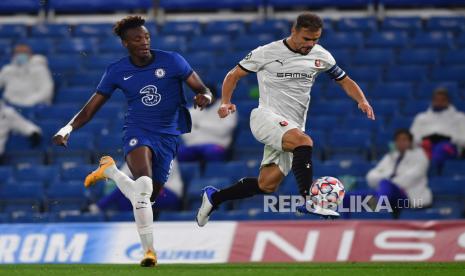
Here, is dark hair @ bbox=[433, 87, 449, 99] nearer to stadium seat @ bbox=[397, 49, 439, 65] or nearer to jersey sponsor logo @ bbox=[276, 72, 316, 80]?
stadium seat @ bbox=[397, 49, 439, 65]

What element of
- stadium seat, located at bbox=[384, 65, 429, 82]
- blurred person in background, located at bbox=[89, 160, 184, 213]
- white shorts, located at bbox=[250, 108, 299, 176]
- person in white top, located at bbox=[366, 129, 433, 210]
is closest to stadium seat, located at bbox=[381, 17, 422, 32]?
stadium seat, located at bbox=[384, 65, 429, 82]

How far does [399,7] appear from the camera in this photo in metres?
17.9

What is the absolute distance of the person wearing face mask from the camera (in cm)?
1356

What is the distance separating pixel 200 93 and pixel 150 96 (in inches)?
19.3

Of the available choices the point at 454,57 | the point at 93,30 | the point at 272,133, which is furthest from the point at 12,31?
the point at 272,133

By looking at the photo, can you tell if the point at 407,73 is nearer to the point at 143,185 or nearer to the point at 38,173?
the point at 38,173

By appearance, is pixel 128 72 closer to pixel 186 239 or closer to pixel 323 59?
pixel 323 59

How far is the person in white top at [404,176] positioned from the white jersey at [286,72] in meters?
3.11

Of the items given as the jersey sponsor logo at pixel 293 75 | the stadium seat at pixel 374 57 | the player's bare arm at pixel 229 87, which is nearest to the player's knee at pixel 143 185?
the player's bare arm at pixel 229 87

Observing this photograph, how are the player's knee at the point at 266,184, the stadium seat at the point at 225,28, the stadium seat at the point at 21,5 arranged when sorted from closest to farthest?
the player's knee at the point at 266,184 < the stadium seat at the point at 225,28 < the stadium seat at the point at 21,5

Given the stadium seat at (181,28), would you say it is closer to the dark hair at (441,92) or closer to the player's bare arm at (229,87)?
the dark hair at (441,92)

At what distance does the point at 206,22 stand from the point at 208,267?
8.51 meters

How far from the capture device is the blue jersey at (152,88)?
9.70 meters

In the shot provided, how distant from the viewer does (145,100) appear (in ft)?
31.9
